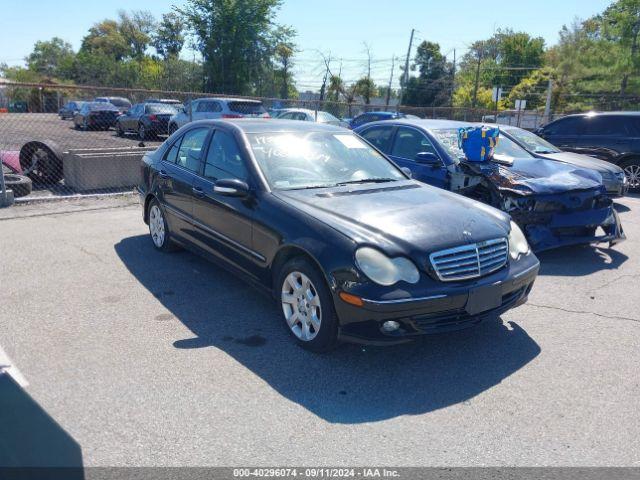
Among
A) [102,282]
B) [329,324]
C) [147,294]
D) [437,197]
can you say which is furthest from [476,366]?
[102,282]

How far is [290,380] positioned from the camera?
351cm

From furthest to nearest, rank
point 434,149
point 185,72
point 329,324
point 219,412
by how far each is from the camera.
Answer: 1. point 185,72
2. point 434,149
3. point 329,324
4. point 219,412

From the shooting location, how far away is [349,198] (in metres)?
4.26

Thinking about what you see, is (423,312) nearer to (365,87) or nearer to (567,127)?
(567,127)

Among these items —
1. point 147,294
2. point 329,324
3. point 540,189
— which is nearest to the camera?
point 329,324

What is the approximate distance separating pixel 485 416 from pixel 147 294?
3.23m

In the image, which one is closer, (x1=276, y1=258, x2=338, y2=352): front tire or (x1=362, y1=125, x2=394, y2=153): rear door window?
(x1=276, y1=258, x2=338, y2=352): front tire

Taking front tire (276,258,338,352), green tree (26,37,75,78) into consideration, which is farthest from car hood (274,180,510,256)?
green tree (26,37,75,78)

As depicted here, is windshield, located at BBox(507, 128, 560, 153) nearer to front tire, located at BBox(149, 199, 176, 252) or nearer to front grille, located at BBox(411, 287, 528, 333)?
front tire, located at BBox(149, 199, 176, 252)

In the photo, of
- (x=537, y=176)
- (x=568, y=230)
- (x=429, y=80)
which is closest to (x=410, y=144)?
(x=537, y=176)

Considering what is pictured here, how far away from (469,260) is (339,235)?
918 millimetres

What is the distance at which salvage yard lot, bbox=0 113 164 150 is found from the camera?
1930cm

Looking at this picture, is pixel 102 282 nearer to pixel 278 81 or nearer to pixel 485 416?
pixel 485 416

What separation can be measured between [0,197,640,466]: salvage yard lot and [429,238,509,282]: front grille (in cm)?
67
